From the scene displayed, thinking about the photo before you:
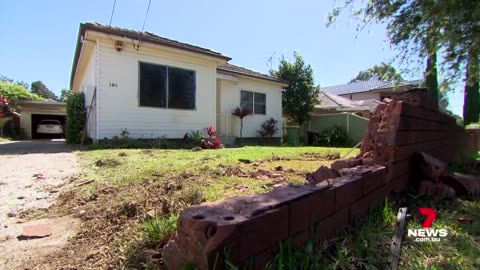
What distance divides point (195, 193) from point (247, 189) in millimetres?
639

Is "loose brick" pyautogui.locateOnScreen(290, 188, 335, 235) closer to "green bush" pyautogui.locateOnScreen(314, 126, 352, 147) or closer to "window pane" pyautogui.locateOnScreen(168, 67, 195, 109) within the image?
"window pane" pyautogui.locateOnScreen(168, 67, 195, 109)

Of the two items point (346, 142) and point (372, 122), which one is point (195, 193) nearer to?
point (372, 122)

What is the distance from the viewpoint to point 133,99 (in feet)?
30.2

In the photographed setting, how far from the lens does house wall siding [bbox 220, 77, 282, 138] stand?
1280 cm

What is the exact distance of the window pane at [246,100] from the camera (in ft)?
44.0

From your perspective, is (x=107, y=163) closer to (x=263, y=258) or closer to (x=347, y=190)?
(x=347, y=190)

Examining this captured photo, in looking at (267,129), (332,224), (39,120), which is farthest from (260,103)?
(39,120)

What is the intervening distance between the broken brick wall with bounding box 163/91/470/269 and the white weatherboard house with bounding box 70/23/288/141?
296 inches

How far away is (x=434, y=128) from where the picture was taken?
457 centimetres

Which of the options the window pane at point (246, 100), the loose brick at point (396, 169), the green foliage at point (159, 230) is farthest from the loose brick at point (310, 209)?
the window pane at point (246, 100)

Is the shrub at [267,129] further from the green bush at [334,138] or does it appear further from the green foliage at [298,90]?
the green foliage at [298,90]

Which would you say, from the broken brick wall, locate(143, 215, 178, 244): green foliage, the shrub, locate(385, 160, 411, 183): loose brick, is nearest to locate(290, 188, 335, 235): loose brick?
the broken brick wall

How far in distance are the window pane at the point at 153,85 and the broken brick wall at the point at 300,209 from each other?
7.60 metres

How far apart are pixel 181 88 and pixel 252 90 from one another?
442cm
